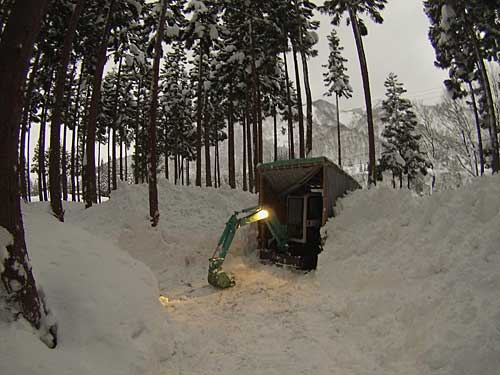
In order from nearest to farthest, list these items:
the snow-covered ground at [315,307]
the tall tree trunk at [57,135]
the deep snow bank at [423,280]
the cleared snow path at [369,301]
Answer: the snow-covered ground at [315,307]
the deep snow bank at [423,280]
the cleared snow path at [369,301]
the tall tree trunk at [57,135]

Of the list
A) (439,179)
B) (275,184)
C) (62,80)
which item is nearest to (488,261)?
(275,184)

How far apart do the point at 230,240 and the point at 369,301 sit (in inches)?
166

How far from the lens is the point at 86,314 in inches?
163

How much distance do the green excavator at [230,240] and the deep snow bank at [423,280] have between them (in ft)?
7.07

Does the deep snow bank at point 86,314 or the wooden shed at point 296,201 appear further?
the wooden shed at point 296,201

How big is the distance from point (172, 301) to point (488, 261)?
6.57m

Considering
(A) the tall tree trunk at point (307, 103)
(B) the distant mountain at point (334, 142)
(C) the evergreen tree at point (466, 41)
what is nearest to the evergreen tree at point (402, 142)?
(C) the evergreen tree at point (466, 41)

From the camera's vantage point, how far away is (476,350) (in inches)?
143

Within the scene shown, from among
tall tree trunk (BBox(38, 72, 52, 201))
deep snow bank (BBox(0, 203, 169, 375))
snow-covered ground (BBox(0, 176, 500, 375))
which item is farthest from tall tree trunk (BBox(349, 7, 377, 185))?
tall tree trunk (BBox(38, 72, 52, 201))

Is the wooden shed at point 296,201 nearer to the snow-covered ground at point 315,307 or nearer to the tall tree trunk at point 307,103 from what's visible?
the snow-covered ground at point 315,307

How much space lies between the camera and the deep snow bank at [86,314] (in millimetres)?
3211

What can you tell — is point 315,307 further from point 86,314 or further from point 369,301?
point 86,314

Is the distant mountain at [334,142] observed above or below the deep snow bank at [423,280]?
above

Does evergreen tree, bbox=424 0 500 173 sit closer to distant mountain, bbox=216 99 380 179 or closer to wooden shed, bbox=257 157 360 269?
wooden shed, bbox=257 157 360 269
